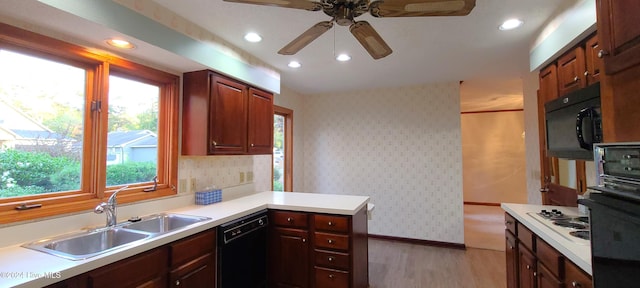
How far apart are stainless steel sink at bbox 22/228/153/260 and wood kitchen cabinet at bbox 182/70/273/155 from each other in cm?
81

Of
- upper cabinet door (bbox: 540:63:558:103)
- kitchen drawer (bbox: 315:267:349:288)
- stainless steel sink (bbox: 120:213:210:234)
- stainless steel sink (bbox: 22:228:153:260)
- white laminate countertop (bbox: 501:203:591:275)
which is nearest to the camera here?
white laminate countertop (bbox: 501:203:591:275)

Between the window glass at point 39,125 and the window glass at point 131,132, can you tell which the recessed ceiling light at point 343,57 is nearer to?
the window glass at point 131,132

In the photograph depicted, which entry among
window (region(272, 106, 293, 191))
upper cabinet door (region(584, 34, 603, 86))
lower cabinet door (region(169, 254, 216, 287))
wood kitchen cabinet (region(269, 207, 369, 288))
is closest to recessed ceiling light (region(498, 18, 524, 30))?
upper cabinet door (region(584, 34, 603, 86))

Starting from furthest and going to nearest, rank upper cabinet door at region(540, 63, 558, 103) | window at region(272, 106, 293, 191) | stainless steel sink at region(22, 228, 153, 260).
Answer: window at region(272, 106, 293, 191) → upper cabinet door at region(540, 63, 558, 103) → stainless steel sink at region(22, 228, 153, 260)

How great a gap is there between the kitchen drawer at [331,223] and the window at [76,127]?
126 centimetres

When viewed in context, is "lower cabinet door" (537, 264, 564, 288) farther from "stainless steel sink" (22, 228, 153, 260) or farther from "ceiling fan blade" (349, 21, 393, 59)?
"stainless steel sink" (22, 228, 153, 260)

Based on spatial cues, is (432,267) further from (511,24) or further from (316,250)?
(511,24)

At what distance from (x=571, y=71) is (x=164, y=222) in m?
3.06

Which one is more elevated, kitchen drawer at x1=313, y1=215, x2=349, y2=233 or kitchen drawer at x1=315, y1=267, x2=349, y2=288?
kitchen drawer at x1=313, y1=215, x2=349, y2=233

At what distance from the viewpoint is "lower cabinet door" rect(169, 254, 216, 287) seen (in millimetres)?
1707

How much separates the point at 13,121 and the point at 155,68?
929mm

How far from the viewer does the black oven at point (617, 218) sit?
0.74 metres

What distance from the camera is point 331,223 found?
2336mm

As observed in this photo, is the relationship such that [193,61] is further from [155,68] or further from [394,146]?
[394,146]
